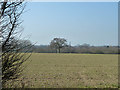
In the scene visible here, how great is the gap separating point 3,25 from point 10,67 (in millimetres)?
1057

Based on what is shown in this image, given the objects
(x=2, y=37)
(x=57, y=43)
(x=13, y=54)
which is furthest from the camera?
(x=57, y=43)

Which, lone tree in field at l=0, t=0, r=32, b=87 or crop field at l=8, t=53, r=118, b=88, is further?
crop field at l=8, t=53, r=118, b=88

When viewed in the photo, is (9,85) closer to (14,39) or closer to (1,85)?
(1,85)

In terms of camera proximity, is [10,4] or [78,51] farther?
[78,51]

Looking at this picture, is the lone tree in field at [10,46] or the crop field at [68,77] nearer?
the lone tree in field at [10,46]

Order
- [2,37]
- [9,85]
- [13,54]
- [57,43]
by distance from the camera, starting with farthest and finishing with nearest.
→ [57,43], [9,85], [13,54], [2,37]

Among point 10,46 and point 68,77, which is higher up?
point 10,46

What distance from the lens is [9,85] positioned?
4.83 metres

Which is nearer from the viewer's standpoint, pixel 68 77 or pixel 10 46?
pixel 10 46

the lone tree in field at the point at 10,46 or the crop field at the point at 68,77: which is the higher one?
the lone tree in field at the point at 10,46

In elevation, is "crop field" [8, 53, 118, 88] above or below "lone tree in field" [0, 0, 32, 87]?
below

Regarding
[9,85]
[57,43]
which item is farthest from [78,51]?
[9,85]

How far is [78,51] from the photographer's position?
85812mm

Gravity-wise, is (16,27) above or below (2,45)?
above
